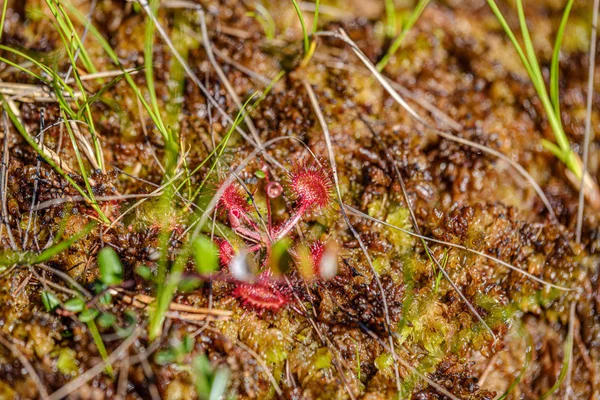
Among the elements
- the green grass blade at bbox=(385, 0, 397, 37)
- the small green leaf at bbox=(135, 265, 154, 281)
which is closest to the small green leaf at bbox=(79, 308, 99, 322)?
the small green leaf at bbox=(135, 265, 154, 281)

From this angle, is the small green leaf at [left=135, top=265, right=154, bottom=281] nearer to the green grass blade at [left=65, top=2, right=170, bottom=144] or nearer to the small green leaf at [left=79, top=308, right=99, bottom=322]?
the small green leaf at [left=79, top=308, right=99, bottom=322]

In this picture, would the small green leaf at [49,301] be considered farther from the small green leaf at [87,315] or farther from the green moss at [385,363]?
the green moss at [385,363]

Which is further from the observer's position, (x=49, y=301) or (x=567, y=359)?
(x=567, y=359)

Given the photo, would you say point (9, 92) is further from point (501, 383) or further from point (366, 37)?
point (501, 383)

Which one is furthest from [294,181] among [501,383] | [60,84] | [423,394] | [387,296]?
[501,383]

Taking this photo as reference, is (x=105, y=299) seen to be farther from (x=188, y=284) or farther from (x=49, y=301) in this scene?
(x=188, y=284)

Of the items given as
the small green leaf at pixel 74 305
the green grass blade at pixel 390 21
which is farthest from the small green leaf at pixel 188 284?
the green grass blade at pixel 390 21

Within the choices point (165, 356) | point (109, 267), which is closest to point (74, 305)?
point (109, 267)
